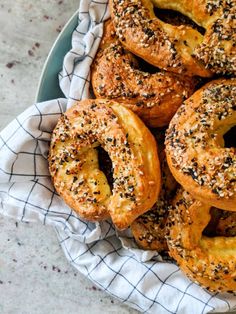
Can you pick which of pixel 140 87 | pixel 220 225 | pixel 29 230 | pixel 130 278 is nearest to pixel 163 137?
pixel 140 87

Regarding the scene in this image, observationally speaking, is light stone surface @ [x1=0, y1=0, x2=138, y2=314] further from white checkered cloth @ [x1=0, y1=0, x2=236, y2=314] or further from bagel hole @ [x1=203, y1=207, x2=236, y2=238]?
bagel hole @ [x1=203, y1=207, x2=236, y2=238]

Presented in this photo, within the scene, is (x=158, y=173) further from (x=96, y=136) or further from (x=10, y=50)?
(x=10, y=50)

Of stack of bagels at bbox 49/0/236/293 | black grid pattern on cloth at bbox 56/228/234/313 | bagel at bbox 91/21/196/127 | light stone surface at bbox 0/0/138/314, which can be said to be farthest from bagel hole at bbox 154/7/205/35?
black grid pattern on cloth at bbox 56/228/234/313

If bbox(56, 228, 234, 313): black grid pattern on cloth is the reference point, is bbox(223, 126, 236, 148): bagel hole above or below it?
above

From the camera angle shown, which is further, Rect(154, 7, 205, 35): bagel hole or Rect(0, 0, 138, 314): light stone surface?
Rect(0, 0, 138, 314): light stone surface

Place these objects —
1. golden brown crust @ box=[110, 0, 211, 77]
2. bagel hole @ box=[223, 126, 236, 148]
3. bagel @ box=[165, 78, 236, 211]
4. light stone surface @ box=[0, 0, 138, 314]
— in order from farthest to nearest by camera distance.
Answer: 1. light stone surface @ box=[0, 0, 138, 314]
2. bagel hole @ box=[223, 126, 236, 148]
3. golden brown crust @ box=[110, 0, 211, 77]
4. bagel @ box=[165, 78, 236, 211]

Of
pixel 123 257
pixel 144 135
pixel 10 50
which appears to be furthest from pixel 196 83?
pixel 10 50

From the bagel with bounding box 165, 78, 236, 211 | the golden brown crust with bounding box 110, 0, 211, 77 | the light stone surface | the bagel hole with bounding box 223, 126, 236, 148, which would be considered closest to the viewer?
the bagel with bounding box 165, 78, 236, 211
